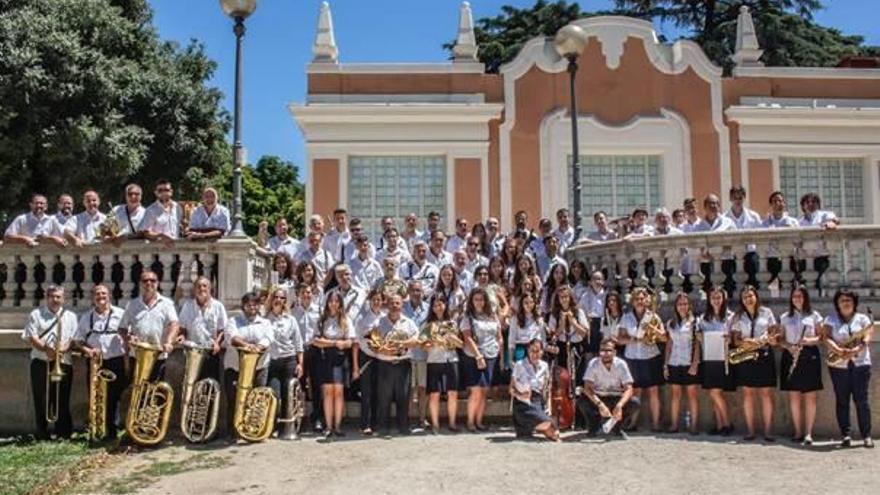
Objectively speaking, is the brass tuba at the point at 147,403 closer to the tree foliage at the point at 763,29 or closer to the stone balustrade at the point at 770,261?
the stone balustrade at the point at 770,261

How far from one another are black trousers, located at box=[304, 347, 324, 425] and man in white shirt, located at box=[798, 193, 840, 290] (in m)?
5.61

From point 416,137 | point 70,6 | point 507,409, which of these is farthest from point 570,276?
point 70,6

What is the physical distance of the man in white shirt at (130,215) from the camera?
1158 centimetres

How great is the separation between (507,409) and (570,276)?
192 centimetres

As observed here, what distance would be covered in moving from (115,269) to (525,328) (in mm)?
5049

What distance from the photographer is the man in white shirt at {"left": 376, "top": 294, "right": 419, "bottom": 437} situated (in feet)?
35.7

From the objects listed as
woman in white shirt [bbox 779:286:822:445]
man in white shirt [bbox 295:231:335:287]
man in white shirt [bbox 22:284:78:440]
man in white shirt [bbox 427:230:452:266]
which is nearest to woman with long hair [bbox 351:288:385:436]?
man in white shirt [bbox 295:231:335:287]

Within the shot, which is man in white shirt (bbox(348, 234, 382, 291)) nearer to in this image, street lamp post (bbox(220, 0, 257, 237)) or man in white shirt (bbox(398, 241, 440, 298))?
man in white shirt (bbox(398, 241, 440, 298))

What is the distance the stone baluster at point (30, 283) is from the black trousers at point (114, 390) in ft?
4.87

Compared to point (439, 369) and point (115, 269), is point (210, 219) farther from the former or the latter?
point (439, 369)

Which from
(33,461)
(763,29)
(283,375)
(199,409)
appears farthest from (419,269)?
→ (763,29)

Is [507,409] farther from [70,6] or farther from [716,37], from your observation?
[716,37]

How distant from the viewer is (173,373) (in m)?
11.3

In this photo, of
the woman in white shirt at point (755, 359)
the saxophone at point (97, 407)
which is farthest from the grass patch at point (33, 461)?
the woman in white shirt at point (755, 359)
